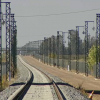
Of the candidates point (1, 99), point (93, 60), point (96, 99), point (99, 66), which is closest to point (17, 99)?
point (1, 99)

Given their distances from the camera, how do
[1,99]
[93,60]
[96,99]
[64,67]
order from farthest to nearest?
[64,67] < [93,60] < [96,99] < [1,99]

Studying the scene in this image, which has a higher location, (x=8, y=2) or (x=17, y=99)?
(x=8, y=2)

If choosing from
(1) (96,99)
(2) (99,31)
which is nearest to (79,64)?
(2) (99,31)

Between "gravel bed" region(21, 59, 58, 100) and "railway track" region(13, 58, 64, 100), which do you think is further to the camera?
"gravel bed" region(21, 59, 58, 100)

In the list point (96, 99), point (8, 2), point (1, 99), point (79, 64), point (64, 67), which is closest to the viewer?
point (1, 99)

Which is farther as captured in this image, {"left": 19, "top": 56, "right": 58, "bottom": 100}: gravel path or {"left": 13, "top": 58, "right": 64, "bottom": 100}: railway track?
{"left": 19, "top": 56, "right": 58, "bottom": 100}: gravel path

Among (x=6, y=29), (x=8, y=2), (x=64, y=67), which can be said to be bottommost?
(x=64, y=67)

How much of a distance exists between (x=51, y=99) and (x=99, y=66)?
31.3 m

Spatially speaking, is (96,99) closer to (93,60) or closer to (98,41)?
(98,41)

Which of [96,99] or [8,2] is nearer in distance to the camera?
[96,99]

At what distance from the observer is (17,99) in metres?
22.9

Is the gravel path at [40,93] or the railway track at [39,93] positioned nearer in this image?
the railway track at [39,93]

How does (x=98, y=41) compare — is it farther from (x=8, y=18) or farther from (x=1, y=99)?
(x=1, y=99)

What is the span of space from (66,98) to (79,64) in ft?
183
